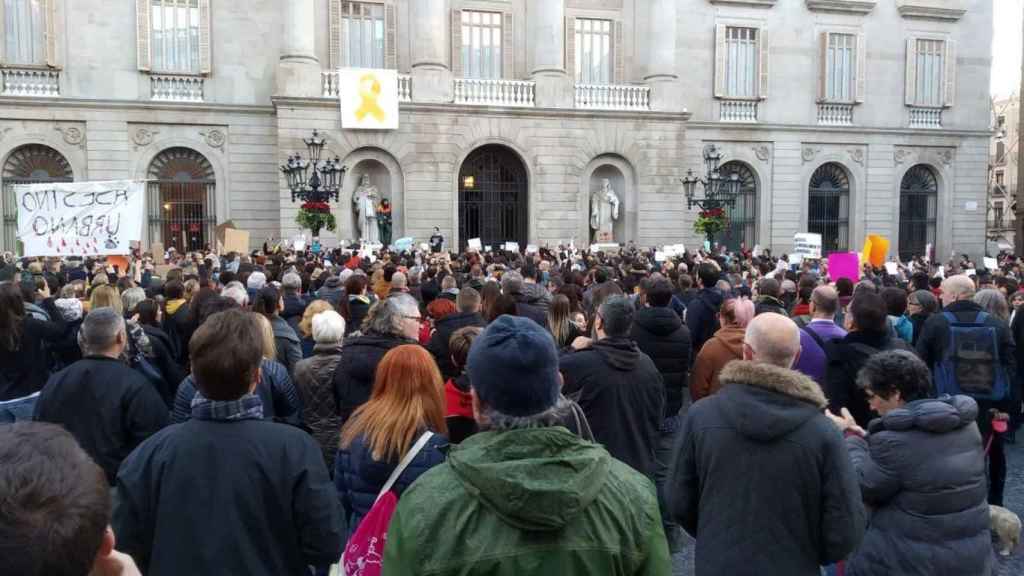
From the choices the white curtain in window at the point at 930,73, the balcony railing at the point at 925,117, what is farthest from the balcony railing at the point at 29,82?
the white curtain in window at the point at 930,73

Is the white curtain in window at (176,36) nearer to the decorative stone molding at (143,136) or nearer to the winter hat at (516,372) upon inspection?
the decorative stone molding at (143,136)

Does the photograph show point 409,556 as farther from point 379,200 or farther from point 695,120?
point 695,120

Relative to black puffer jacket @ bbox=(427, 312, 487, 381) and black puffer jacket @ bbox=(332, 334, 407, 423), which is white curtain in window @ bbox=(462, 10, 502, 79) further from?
black puffer jacket @ bbox=(332, 334, 407, 423)

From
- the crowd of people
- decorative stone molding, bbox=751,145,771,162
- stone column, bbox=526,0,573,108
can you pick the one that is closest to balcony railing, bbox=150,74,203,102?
stone column, bbox=526,0,573,108

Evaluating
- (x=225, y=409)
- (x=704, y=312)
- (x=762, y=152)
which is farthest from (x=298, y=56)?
(x=225, y=409)

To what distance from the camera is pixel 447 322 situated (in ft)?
21.2

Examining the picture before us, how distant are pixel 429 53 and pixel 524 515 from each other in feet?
79.4

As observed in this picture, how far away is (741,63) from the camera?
28.9 meters

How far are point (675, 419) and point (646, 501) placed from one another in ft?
14.0

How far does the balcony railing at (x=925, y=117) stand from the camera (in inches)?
1208

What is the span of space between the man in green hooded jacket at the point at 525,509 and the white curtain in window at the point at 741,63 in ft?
93.8

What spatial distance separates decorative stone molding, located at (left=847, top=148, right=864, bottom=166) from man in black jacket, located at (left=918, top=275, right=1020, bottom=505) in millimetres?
25261

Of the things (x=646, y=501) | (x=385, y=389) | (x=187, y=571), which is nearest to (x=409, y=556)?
(x=646, y=501)

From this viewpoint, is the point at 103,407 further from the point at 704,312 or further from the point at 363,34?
the point at 363,34
